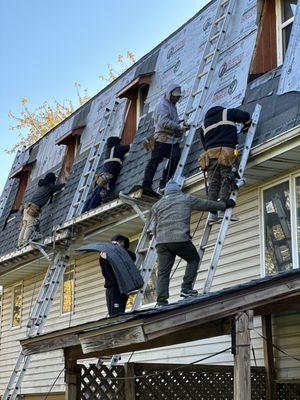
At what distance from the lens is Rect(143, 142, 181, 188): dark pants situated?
1016 cm

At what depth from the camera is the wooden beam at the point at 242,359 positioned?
5617mm

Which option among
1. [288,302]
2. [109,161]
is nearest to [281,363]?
[288,302]

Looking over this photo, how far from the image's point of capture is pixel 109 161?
12859 mm

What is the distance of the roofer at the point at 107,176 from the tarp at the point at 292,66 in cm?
435

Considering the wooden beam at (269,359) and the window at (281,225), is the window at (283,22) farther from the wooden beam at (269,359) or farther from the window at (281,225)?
the wooden beam at (269,359)

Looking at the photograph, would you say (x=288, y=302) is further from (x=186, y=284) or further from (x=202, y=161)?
(x=202, y=161)

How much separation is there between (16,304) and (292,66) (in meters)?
11.2

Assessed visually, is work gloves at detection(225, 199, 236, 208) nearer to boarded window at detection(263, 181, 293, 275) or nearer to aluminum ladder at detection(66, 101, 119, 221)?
boarded window at detection(263, 181, 293, 275)

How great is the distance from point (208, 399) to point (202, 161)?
9.66 ft

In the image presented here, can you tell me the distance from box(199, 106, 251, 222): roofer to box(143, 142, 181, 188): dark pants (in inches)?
46.2

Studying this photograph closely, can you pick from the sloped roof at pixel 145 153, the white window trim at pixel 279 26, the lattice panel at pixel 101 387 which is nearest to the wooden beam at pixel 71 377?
the lattice panel at pixel 101 387

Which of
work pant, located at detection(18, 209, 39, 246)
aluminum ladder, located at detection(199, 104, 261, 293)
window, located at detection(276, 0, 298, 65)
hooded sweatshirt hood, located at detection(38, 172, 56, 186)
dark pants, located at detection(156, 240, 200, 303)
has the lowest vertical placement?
dark pants, located at detection(156, 240, 200, 303)

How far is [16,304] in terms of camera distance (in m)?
17.8

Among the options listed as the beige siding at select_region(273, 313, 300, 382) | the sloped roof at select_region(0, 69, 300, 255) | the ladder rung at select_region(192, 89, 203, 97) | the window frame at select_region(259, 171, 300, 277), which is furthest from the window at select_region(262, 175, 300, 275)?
the ladder rung at select_region(192, 89, 203, 97)
